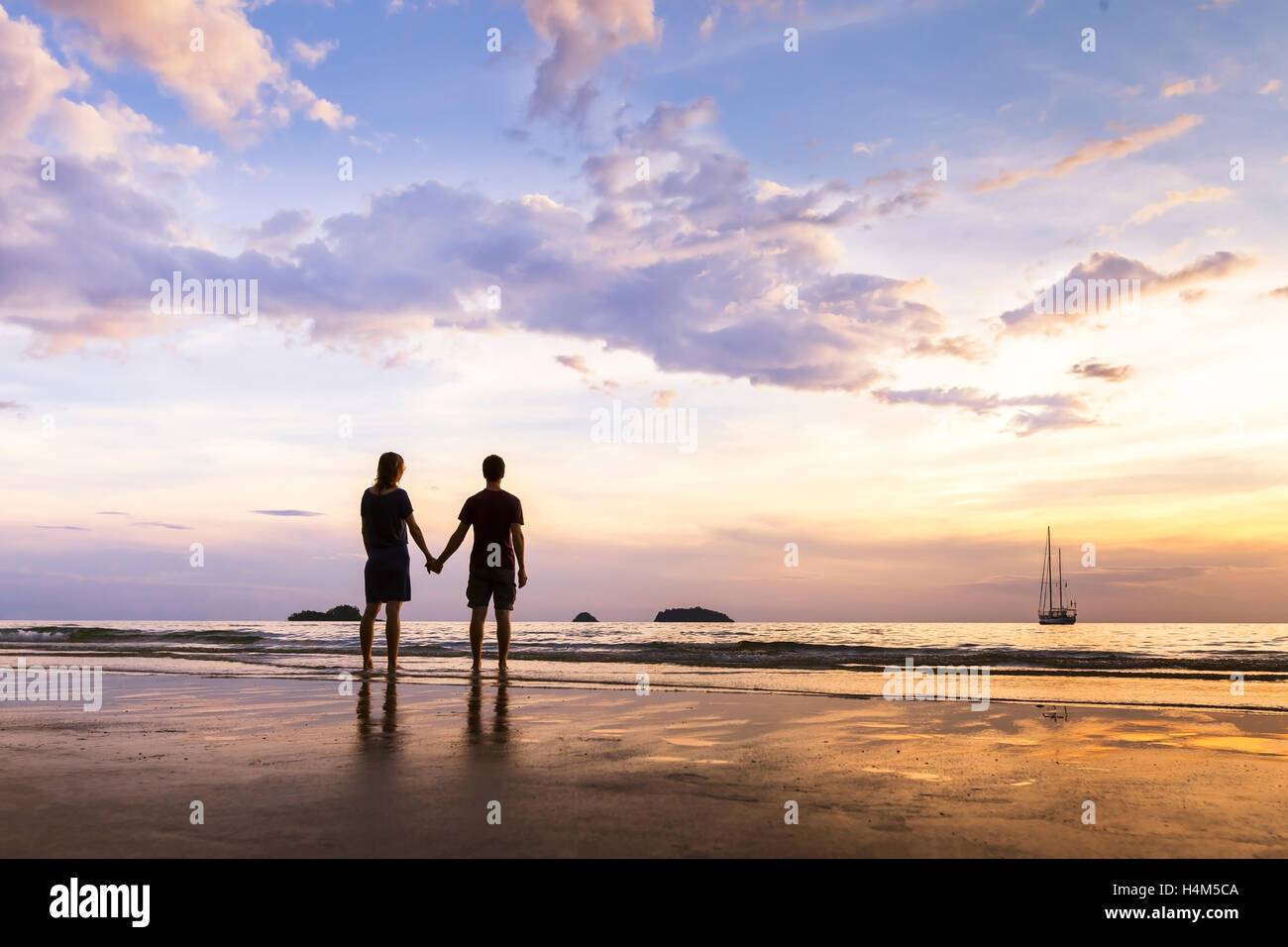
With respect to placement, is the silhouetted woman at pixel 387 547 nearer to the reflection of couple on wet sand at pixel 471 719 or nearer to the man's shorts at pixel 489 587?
the man's shorts at pixel 489 587

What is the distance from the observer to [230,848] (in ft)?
7.54

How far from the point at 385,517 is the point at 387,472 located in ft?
1.67

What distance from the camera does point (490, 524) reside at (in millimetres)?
9312

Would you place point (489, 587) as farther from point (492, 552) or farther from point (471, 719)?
point (471, 719)

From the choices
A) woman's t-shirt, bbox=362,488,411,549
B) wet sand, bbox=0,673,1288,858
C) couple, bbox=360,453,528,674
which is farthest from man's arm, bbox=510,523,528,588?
wet sand, bbox=0,673,1288,858

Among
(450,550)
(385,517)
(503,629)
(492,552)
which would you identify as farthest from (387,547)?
(503,629)

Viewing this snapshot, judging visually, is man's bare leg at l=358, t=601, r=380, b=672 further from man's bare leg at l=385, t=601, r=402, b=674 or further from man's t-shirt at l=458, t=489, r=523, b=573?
man's t-shirt at l=458, t=489, r=523, b=573

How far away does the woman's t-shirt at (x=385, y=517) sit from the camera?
29.4 feet

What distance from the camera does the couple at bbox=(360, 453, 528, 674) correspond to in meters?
8.91

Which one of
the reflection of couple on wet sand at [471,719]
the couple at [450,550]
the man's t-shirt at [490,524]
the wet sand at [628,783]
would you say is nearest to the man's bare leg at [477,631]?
the couple at [450,550]

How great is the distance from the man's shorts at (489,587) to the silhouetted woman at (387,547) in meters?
0.62

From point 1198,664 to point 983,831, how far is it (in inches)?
564

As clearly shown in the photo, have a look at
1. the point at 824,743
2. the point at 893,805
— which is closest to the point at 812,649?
the point at 824,743
